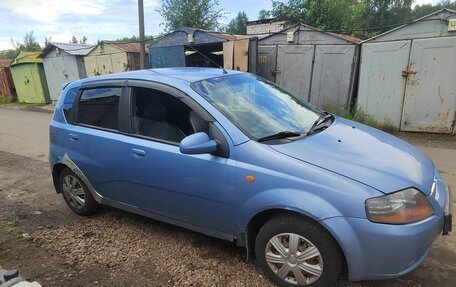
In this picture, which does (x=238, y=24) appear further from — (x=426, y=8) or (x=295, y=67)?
(x=295, y=67)

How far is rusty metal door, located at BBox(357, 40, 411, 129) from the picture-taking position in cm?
782

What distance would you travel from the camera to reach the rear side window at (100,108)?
11.4 ft

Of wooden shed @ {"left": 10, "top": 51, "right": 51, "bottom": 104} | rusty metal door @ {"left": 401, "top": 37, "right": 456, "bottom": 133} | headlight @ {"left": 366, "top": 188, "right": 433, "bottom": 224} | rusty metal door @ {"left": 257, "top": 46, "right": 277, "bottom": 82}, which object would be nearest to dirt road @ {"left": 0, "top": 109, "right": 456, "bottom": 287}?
headlight @ {"left": 366, "top": 188, "right": 433, "bottom": 224}

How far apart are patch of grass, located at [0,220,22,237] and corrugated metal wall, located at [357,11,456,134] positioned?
25.1 feet

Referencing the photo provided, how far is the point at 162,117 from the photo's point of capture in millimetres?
3238

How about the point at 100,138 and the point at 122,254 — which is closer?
the point at 122,254

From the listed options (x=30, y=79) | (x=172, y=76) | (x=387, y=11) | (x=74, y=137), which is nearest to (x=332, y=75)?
(x=172, y=76)

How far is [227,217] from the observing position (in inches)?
110

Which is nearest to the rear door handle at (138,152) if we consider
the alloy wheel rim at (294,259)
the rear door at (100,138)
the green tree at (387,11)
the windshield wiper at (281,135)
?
the rear door at (100,138)

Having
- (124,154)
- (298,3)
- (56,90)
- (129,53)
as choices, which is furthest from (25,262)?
(298,3)

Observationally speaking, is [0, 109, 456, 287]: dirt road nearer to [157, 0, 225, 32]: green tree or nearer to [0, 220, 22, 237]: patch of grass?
[0, 220, 22, 237]: patch of grass

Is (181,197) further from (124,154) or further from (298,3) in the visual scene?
(298,3)

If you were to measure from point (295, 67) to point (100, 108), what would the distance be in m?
7.10

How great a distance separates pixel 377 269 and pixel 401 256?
177 millimetres
